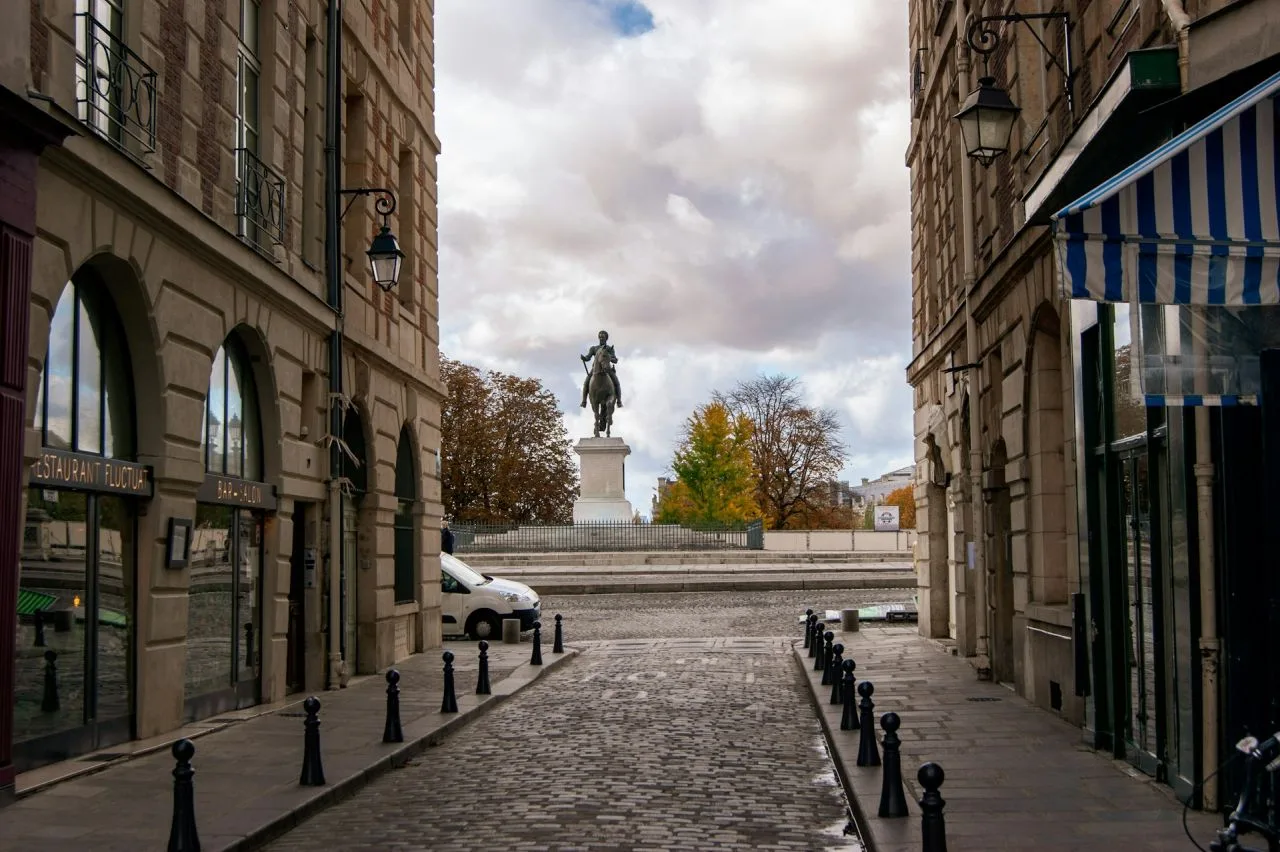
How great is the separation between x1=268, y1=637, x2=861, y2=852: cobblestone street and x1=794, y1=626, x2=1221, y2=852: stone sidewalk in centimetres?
36

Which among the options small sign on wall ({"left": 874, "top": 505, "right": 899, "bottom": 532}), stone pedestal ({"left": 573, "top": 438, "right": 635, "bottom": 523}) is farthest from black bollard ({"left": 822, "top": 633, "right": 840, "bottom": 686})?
small sign on wall ({"left": 874, "top": 505, "right": 899, "bottom": 532})

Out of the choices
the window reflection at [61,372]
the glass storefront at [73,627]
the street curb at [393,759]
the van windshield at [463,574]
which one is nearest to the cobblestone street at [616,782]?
the street curb at [393,759]

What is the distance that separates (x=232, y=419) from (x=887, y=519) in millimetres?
54696

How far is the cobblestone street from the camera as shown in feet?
29.7

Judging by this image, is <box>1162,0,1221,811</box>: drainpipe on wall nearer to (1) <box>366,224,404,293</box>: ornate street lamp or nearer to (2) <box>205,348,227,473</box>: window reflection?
(2) <box>205,348,227,473</box>: window reflection

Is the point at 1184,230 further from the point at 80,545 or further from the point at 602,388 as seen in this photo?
the point at 602,388

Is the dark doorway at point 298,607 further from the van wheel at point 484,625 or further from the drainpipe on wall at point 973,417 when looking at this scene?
the van wheel at point 484,625

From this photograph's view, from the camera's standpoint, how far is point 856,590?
139ft

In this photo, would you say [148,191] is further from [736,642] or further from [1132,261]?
[736,642]

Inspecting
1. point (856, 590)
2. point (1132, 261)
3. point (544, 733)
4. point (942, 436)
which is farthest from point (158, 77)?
Answer: point (856, 590)

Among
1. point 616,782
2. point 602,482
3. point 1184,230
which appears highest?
point 602,482

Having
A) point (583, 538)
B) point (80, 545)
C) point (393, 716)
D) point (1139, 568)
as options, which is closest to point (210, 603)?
point (393, 716)

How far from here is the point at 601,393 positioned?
193 ft

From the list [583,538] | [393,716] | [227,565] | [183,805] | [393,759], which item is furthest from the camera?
[583,538]
